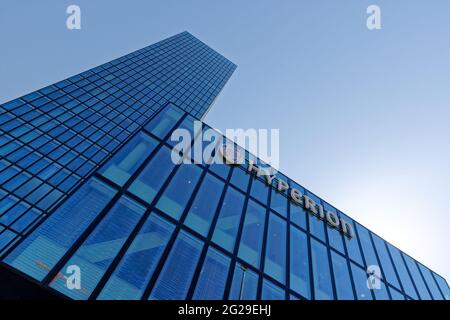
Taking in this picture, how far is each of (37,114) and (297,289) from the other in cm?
4370

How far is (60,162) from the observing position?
→ 38.8 metres

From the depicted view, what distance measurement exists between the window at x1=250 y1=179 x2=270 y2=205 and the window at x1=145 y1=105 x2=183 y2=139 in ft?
17.8

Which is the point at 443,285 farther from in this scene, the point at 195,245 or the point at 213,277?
the point at 195,245

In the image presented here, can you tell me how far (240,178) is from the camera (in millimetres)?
18047

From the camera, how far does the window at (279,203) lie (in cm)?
1784

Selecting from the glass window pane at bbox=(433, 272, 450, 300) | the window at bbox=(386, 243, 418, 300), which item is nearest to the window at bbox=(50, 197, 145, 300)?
the window at bbox=(386, 243, 418, 300)

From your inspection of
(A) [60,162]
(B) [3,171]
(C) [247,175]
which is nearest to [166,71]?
(A) [60,162]

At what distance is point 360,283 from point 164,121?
13.1 m

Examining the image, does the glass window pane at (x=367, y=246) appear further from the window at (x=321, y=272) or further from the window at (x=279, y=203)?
the window at (x=279, y=203)

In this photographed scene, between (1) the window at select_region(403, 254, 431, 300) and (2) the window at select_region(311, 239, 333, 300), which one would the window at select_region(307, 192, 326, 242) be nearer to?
(2) the window at select_region(311, 239, 333, 300)

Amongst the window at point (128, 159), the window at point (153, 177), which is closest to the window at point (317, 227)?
the window at point (153, 177)

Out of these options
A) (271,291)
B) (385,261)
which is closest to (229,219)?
(271,291)

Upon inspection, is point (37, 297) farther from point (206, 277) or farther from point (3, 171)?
point (3, 171)

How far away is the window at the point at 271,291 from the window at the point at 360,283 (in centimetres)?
538
